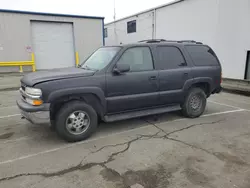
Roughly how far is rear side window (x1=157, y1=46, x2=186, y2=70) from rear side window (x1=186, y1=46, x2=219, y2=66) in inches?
15.5

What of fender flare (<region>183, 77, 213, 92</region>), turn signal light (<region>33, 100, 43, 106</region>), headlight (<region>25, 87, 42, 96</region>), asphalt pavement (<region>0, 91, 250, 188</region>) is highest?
headlight (<region>25, 87, 42, 96</region>)

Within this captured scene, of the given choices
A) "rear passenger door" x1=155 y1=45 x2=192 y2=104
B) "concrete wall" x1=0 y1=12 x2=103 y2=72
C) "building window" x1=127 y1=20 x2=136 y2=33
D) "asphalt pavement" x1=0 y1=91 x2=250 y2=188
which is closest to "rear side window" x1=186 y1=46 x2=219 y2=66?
"rear passenger door" x1=155 y1=45 x2=192 y2=104

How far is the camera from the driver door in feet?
14.0

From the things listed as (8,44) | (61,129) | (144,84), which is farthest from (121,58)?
(8,44)

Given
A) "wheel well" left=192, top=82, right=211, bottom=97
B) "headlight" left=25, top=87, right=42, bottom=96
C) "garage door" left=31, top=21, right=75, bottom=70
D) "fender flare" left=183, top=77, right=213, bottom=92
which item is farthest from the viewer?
"garage door" left=31, top=21, right=75, bottom=70

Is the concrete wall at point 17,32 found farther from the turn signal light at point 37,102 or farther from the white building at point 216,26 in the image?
the turn signal light at point 37,102

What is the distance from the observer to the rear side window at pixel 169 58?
4.91 meters

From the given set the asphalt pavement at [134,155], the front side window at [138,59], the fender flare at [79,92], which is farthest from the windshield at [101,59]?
the asphalt pavement at [134,155]

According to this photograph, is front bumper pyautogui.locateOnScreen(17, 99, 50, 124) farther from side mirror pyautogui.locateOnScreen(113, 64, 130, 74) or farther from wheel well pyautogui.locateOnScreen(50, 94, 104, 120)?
side mirror pyautogui.locateOnScreen(113, 64, 130, 74)

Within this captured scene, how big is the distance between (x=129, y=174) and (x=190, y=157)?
45.2 inches

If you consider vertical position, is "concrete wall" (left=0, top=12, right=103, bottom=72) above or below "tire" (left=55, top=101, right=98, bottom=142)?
above

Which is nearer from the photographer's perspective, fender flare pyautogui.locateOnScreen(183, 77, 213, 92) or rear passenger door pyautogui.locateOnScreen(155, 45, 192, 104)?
rear passenger door pyautogui.locateOnScreen(155, 45, 192, 104)

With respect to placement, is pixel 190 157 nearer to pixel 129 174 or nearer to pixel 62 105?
pixel 129 174

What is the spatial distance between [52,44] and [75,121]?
47.4 ft
